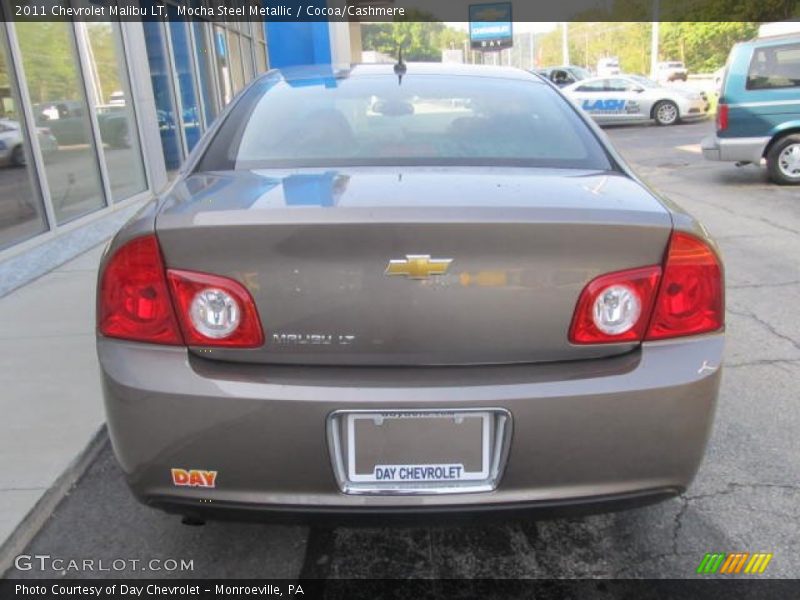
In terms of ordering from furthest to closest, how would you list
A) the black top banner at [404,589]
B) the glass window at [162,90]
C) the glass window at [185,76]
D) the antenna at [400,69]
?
1. the glass window at [185,76]
2. the glass window at [162,90]
3. the antenna at [400,69]
4. the black top banner at [404,589]

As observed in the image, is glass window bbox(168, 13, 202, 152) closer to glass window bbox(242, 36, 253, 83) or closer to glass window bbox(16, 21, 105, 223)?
glass window bbox(16, 21, 105, 223)

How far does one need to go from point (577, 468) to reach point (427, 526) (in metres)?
0.43

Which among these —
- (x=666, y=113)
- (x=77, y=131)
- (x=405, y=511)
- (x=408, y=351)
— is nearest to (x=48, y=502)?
(x=405, y=511)

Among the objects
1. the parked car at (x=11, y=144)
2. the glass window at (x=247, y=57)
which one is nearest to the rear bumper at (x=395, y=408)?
the parked car at (x=11, y=144)

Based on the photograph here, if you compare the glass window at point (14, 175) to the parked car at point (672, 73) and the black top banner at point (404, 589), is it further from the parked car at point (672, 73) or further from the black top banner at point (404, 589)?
the parked car at point (672, 73)

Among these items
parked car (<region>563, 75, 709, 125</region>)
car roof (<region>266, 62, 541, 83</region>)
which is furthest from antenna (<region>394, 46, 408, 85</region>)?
parked car (<region>563, 75, 709, 125</region>)

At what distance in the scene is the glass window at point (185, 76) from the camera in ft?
36.0

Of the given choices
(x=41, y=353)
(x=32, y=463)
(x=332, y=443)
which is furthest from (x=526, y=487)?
(x=41, y=353)

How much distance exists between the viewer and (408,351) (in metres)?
1.78

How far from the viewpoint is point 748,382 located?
11.6ft

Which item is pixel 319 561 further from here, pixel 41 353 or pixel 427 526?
pixel 41 353

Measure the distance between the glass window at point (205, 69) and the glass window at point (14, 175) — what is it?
6.92m

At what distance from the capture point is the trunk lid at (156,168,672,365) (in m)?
1.73

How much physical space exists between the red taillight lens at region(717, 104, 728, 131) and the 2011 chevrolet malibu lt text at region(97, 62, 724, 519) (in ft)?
26.3
